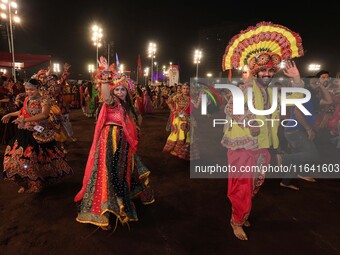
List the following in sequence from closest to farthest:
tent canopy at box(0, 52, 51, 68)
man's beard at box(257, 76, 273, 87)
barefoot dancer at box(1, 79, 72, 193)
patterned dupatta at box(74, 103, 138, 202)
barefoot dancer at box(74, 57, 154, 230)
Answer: man's beard at box(257, 76, 273, 87) < barefoot dancer at box(74, 57, 154, 230) < patterned dupatta at box(74, 103, 138, 202) < barefoot dancer at box(1, 79, 72, 193) < tent canopy at box(0, 52, 51, 68)

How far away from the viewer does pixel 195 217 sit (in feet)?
12.2

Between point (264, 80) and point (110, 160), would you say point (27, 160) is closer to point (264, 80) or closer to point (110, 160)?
point (110, 160)

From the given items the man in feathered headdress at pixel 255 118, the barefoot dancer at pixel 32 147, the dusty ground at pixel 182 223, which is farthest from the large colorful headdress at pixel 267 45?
the barefoot dancer at pixel 32 147

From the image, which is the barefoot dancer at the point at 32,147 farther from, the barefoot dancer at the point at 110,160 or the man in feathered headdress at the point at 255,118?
the man in feathered headdress at the point at 255,118

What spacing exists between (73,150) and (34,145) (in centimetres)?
288

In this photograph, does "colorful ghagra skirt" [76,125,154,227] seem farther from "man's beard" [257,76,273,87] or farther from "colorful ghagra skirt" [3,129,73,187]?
"man's beard" [257,76,273,87]

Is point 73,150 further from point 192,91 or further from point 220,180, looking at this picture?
point 220,180

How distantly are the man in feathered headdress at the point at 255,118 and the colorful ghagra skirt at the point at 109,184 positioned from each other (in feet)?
4.64

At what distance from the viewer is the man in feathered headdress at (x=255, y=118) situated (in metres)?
3.02

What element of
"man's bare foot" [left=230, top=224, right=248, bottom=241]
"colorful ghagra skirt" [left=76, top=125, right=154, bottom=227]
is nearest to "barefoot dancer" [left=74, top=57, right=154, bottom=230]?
"colorful ghagra skirt" [left=76, top=125, right=154, bottom=227]

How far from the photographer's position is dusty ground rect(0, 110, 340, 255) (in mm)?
3002

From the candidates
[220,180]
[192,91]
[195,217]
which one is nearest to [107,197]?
[195,217]

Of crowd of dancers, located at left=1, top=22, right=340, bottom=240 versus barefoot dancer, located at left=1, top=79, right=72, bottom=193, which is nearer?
crowd of dancers, located at left=1, top=22, right=340, bottom=240

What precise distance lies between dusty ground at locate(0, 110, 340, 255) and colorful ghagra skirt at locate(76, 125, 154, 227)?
0.73 ft
